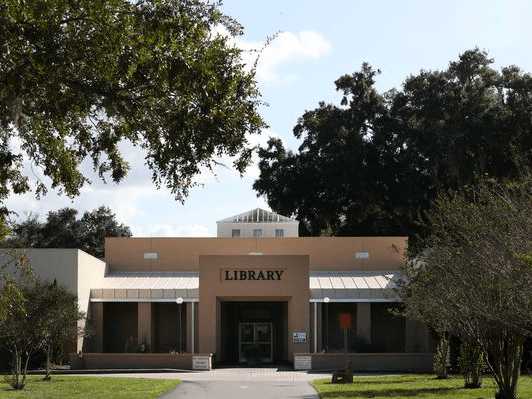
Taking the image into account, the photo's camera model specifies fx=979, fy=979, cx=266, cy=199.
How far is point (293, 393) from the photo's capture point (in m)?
26.7

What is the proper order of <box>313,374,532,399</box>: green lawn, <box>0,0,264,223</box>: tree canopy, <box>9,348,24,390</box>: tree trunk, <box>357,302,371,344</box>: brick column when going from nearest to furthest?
<box>0,0,264,223</box>: tree canopy, <box>313,374,532,399</box>: green lawn, <box>9,348,24,390</box>: tree trunk, <box>357,302,371,344</box>: brick column

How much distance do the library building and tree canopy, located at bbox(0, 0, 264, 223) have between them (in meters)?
26.8

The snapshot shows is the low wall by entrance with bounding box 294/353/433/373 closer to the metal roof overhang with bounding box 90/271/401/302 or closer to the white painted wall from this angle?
the metal roof overhang with bounding box 90/271/401/302

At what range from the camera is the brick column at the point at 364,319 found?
4598 centimetres

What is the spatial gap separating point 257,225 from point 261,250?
750 cm

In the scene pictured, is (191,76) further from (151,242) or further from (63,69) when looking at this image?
(151,242)

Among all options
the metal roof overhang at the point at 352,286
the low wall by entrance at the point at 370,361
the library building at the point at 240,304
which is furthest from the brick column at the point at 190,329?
the metal roof overhang at the point at 352,286

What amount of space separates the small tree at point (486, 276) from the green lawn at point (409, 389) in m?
1.60

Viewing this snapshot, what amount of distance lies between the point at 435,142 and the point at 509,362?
1525 inches

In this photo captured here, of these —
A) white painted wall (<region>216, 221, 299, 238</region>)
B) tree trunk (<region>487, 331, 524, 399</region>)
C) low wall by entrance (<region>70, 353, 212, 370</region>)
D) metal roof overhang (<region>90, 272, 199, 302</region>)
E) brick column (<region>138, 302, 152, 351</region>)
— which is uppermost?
white painted wall (<region>216, 221, 299, 238</region>)

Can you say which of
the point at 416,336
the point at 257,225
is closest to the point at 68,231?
the point at 257,225

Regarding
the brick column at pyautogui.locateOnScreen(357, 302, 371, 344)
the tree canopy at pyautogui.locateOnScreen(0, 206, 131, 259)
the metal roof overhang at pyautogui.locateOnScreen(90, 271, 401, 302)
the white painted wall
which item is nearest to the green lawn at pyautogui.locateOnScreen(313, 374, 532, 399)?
the metal roof overhang at pyautogui.locateOnScreen(90, 271, 401, 302)

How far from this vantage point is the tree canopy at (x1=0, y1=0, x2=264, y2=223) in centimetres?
1226

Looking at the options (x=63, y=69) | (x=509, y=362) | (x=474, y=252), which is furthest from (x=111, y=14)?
(x=509, y=362)
